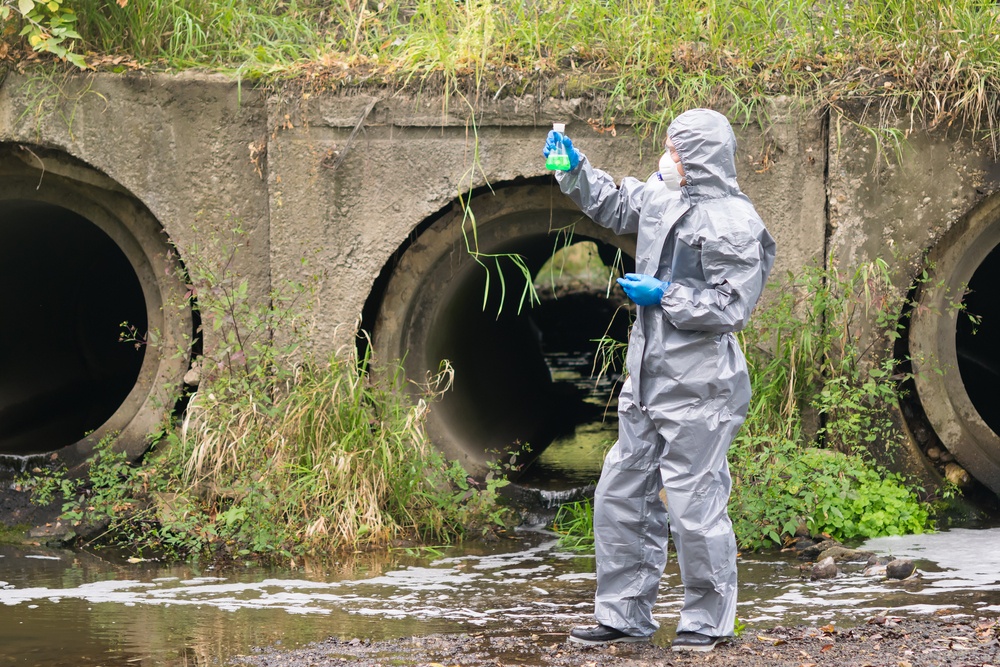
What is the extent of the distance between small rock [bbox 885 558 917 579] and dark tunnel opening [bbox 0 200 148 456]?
205 inches

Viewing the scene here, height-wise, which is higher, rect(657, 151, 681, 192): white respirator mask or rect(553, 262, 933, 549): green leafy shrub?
rect(657, 151, 681, 192): white respirator mask

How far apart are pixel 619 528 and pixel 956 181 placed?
303cm

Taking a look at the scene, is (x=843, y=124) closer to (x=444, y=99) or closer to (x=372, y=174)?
(x=444, y=99)

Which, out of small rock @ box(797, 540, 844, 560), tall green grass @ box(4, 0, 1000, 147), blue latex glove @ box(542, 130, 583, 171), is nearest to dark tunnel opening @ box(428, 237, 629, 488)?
blue latex glove @ box(542, 130, 583, 171)

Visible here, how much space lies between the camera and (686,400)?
4016 mm

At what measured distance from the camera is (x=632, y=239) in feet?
20.6

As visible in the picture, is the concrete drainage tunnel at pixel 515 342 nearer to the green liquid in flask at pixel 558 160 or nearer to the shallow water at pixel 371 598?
the shallow water at pixel 371 598

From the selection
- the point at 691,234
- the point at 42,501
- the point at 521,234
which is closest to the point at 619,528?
the point at 691,234

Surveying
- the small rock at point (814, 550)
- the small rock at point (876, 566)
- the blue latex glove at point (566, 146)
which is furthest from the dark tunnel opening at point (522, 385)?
the small rock at point (876, 566)

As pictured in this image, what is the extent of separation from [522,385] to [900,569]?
5336mm

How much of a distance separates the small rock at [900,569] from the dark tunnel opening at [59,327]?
5.21 metres

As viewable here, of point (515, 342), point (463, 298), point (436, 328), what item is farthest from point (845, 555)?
point (515, 342)

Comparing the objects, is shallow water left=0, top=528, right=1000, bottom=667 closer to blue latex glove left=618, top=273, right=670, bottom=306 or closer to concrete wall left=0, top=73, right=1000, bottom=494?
blue latex glove left=618, top=273, right=670, bottom=306

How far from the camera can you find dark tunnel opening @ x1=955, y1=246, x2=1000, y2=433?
9086 millimetres
